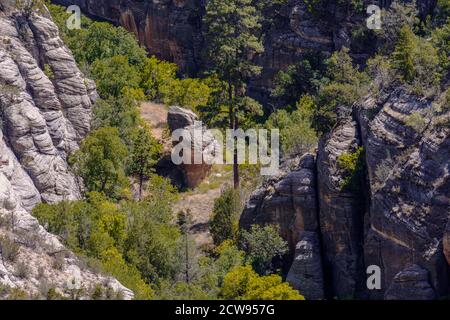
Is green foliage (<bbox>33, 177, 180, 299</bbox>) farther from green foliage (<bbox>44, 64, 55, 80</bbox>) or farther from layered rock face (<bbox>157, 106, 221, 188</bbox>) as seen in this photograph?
green foliage (<bbox>44, 64, 55, 80</bbox>)

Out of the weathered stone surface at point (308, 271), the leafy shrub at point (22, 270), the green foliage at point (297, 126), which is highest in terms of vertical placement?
the green foliage at point (297, 126)

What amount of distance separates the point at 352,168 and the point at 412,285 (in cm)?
702

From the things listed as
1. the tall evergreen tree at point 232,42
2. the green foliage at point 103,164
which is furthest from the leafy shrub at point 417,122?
the green foliage at point 103,164

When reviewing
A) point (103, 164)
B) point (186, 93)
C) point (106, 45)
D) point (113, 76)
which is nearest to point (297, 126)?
point (103, 164)

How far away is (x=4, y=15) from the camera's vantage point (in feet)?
179

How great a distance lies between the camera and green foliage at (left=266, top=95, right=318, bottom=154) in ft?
157

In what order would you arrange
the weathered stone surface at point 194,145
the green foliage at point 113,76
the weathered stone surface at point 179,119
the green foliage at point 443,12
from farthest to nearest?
the green foliage at point 113,76 → the weathered stone surface at point 179,119 → the weathered stone surface at point 194,145 → the green foliage at point 443,12

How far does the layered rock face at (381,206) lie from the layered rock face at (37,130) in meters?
10.6

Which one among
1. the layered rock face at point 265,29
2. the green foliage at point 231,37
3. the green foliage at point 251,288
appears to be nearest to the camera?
the green foliage at point 251,288

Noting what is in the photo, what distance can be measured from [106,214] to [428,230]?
1641 centimetres

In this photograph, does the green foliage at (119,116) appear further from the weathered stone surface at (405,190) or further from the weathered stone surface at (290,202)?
the weathered stone surface at (405,190)

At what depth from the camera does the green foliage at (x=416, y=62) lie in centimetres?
4141

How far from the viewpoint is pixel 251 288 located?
115 ft

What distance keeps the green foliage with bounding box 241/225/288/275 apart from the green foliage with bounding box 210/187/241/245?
3.82 m
